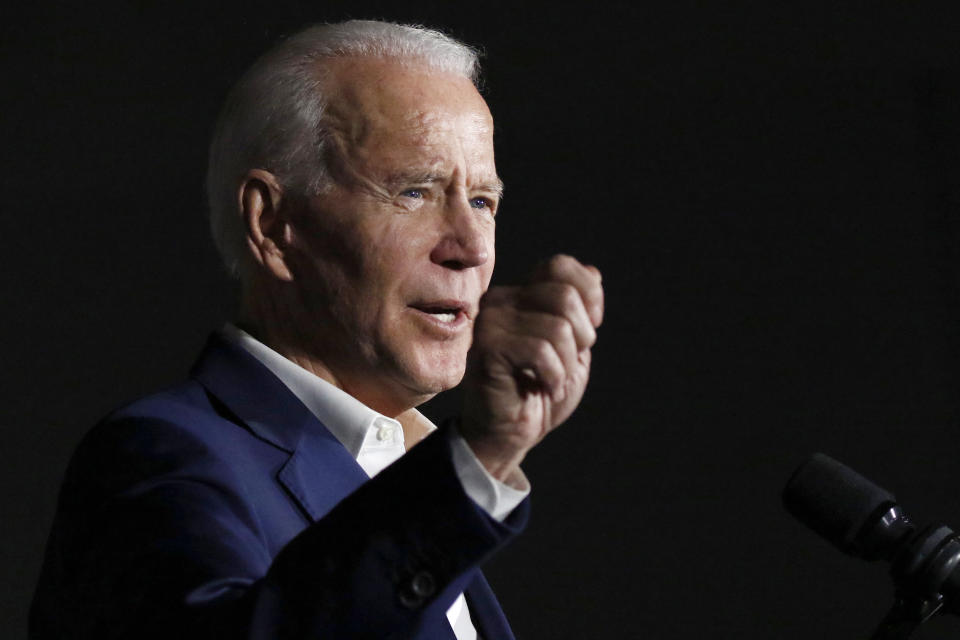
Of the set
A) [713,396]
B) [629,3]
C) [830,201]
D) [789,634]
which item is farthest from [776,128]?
[789,634]

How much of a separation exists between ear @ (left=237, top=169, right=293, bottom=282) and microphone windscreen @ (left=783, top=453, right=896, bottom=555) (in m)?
0.79

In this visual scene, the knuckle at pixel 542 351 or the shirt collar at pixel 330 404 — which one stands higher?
the knuckle at pixel 542 351

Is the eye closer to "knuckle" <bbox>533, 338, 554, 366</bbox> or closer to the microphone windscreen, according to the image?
the microphone windscreen

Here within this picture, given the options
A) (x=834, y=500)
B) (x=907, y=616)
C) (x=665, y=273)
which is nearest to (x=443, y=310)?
(x=834, y=500)

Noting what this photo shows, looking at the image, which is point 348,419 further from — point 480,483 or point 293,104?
point 480,483

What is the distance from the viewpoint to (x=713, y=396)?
3.35m

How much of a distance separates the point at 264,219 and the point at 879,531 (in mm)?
943

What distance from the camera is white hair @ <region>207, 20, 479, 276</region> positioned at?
174 cm

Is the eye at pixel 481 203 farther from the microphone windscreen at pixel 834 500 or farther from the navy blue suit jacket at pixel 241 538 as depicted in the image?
the microphone windscreen at pixel 834 500

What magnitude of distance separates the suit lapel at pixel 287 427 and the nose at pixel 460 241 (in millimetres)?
276

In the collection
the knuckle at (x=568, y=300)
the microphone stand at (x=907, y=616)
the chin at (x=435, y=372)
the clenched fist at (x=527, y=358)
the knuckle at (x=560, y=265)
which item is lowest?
the chin at (x=435, y=372)

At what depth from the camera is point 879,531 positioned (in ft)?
3.94

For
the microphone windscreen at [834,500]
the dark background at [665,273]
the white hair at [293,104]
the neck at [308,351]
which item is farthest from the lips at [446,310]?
the dark background at [665,273]

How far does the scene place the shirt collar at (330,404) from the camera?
61.8 inches
